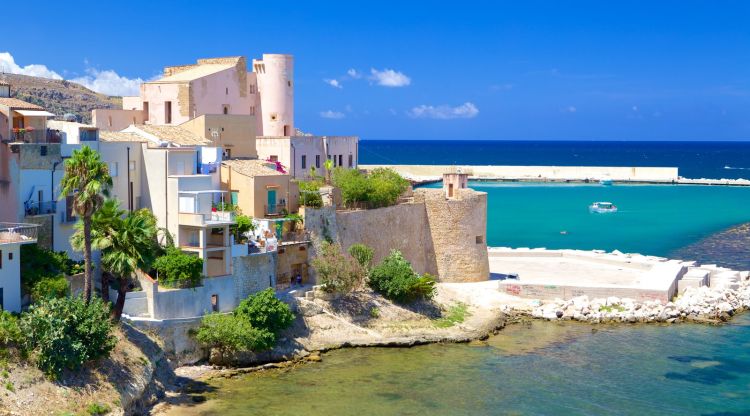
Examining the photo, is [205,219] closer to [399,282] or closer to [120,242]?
[120,242]

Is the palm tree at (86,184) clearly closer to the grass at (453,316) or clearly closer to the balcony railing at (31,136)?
the balcony railing at (31,136)

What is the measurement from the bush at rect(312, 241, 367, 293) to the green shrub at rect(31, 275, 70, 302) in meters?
10.9

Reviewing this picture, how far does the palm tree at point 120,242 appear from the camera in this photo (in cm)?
3062

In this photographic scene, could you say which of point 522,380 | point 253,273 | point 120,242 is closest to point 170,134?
point 253,273

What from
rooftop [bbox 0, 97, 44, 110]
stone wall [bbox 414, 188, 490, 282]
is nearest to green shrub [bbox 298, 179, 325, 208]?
stone wall [bbox 414, 188, 490, 282]

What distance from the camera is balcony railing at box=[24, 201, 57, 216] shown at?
108ft

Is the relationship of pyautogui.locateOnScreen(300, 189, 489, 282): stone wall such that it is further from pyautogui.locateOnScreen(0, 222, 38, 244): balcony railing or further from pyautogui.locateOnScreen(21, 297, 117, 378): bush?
pyautogui.locateOnScreen(21, 297, 117, 378): bush

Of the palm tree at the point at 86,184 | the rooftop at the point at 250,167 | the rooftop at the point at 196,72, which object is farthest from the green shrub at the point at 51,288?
the rooftop at the point at 196,72

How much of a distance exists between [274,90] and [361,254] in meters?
13.9

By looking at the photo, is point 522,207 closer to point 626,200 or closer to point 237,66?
point 626,200

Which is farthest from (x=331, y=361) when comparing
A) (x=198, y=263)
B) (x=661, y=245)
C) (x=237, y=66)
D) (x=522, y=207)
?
(x=522, y=207)

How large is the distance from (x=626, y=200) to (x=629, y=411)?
77974 millimetres

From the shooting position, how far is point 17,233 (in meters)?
30.8

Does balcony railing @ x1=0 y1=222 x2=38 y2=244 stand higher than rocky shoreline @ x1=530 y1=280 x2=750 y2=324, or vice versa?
balcony railing @ x1=0 y1=222 x2=38 y2=244
